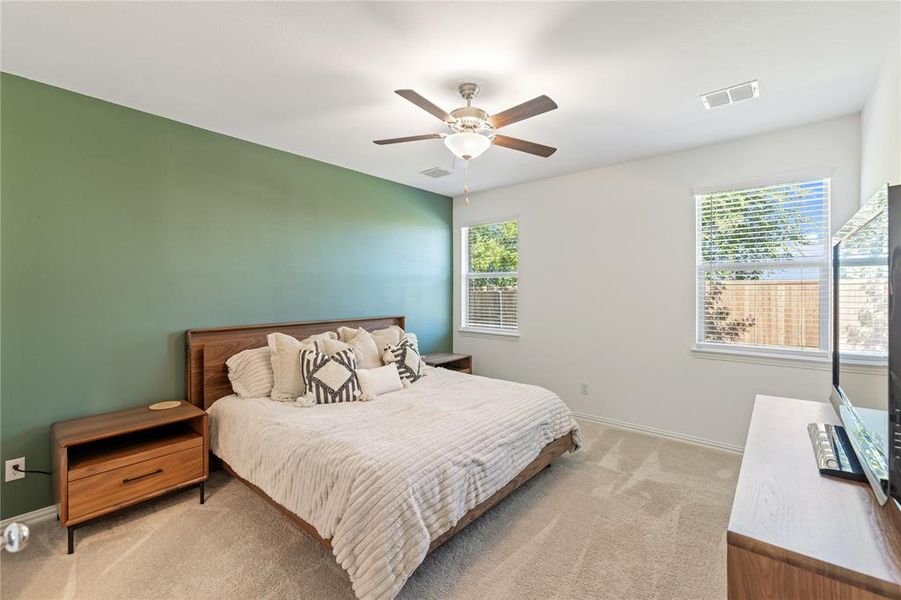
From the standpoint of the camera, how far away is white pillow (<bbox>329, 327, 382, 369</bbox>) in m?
3.27

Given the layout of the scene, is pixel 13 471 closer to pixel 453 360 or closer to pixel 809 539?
pixel 453 360

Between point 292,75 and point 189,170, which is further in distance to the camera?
point 189,170

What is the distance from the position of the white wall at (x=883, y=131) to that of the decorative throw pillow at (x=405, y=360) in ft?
10.1

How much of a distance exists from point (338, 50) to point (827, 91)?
2.90 meters

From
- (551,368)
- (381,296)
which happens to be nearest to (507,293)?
(551,368)

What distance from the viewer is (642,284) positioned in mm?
3670

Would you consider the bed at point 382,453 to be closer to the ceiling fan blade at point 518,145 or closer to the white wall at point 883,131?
the ceiling fan blade at point 518,145

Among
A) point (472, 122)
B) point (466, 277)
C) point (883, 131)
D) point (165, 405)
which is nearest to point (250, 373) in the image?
point (165, 405)

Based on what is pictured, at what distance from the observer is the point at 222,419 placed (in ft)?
8.90

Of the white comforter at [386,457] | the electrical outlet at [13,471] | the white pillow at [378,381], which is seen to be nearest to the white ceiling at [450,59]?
the white pillow at [378,381]

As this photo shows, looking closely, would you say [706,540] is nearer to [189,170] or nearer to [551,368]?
[551,368]

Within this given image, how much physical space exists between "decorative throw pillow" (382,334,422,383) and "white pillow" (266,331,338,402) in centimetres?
65

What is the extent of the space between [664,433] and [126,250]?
448 cm

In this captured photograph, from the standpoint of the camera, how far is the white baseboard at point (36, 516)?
7.45ft
